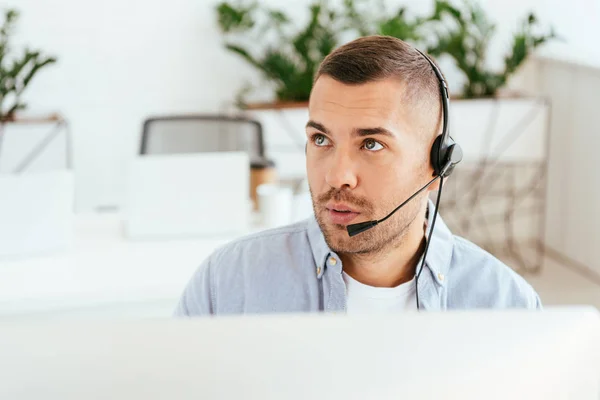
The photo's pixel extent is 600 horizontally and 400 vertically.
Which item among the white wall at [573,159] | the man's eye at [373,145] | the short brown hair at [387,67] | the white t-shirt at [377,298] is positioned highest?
the short brown hair at [387,67]

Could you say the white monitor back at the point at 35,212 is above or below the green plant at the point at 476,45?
below

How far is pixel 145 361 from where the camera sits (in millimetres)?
566

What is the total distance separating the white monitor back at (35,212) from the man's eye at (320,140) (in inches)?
42.5

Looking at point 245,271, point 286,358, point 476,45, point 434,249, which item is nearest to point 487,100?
point 476,45

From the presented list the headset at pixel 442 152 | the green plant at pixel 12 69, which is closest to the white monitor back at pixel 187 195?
the headset at pixel 442 152

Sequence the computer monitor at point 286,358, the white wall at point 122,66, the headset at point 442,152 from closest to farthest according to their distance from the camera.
→ 1. the computer monitor at point 286,358
2. the headset at point 442,152
3. the white wall at point 122,66

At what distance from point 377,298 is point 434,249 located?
0.44 feet

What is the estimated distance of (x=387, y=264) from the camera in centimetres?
134

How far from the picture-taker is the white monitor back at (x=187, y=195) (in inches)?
89.4

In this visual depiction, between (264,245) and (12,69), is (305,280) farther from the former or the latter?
(12,69)

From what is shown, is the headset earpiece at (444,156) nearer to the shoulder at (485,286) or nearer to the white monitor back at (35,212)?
the shoulder at (485,286)

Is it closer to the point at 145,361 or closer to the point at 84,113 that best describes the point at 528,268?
the point at 84,113

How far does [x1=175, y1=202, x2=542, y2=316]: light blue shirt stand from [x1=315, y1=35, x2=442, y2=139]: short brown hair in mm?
243

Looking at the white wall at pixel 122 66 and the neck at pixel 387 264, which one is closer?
the neck at pixel 387 264
